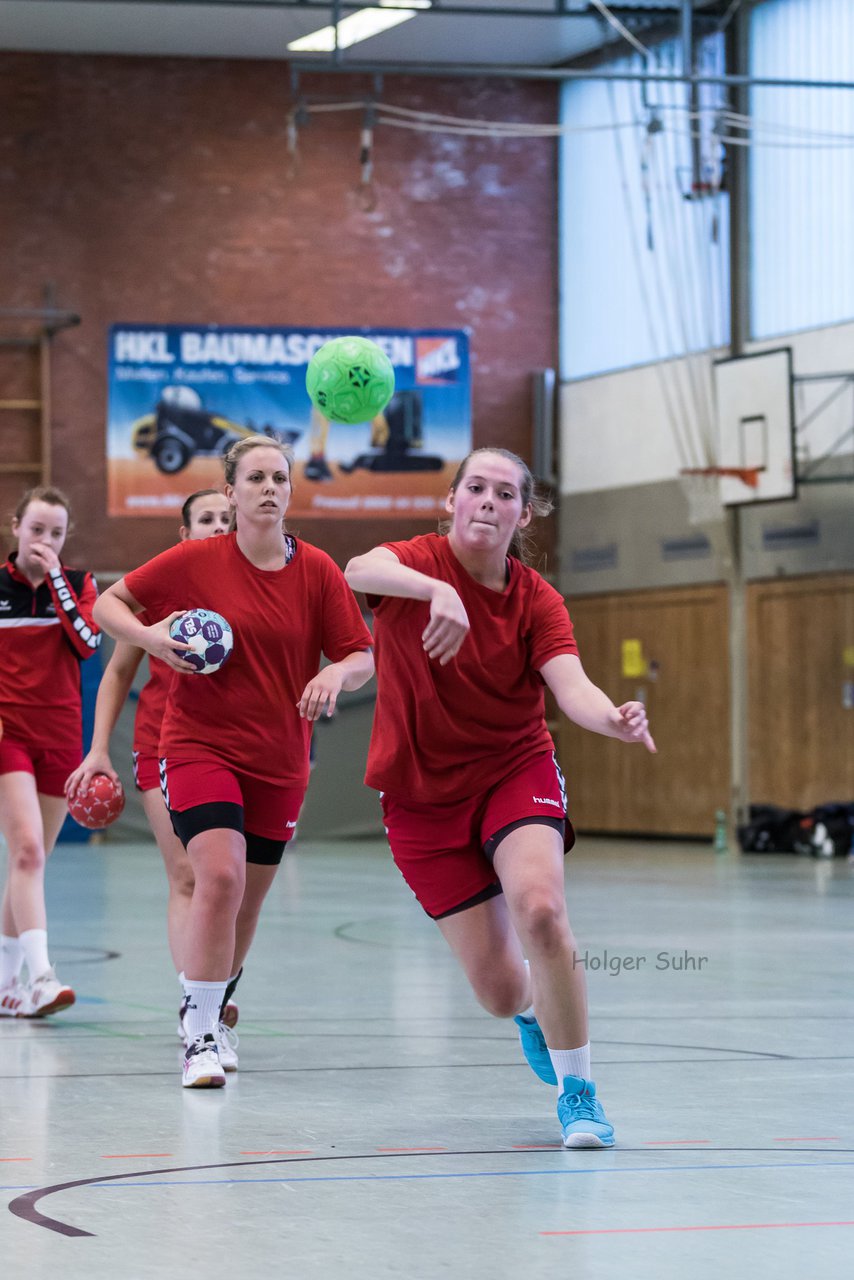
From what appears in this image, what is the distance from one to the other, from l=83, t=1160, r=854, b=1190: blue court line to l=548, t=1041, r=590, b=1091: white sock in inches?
14.6

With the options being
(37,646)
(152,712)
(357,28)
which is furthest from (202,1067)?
(357,28)

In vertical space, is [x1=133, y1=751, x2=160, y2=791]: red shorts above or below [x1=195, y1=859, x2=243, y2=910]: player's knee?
above

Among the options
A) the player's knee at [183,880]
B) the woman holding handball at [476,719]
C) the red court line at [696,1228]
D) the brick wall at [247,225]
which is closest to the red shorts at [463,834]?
the woman holding handball at [476,719]

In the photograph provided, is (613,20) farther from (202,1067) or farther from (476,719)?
(202,1067)

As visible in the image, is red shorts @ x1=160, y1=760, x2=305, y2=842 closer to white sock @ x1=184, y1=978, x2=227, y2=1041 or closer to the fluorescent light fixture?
white sock @ x1=184, y1=978, x2=227, y2=1041

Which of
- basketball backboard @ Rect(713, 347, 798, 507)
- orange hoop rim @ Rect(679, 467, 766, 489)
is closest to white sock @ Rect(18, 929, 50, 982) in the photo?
basketball backboard @ Rect(713, 347, 798, 507)

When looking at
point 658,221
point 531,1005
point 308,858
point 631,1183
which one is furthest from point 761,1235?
point 658,221

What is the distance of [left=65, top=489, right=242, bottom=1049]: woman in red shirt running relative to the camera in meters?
5.86

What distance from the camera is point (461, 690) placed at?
4660 millimetres

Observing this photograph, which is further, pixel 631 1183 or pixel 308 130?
pixel 308 130

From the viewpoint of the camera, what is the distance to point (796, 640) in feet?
65.1

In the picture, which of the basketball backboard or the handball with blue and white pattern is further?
the basketball backboard

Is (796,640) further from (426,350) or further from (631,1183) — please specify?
(631,1183)

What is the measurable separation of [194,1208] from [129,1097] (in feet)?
4.78
